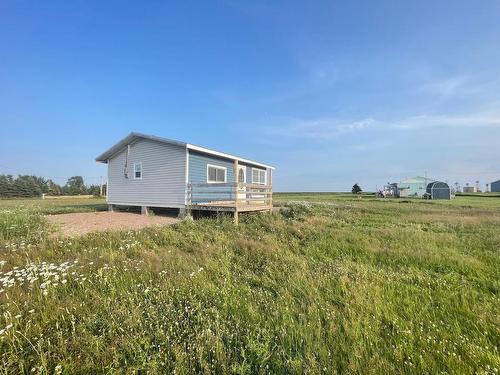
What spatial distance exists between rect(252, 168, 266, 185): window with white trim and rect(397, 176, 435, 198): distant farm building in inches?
1452

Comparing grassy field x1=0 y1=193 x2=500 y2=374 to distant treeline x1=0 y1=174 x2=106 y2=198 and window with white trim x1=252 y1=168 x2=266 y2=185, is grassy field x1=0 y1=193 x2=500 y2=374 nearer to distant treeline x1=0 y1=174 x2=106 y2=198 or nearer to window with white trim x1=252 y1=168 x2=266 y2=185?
window with white trim x1=252 y1=168 x2=266 y2=185

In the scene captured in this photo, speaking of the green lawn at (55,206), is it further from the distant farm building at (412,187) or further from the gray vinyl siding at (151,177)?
the distant farm building at (412,187)

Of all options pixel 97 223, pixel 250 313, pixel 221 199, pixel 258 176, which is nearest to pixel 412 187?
pixel 258 176

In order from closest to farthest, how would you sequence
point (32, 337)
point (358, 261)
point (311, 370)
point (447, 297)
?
1. point (311, 370)
2. point (32, 337)
3. point (447, 297)
4. point (358, 261)

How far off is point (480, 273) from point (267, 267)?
163 inches

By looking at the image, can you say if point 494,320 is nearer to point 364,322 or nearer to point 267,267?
point 364,322

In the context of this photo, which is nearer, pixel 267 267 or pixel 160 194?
pixel 267 267

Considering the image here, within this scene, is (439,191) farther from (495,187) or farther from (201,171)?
(495,187)

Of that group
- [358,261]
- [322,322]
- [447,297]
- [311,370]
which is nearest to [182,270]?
[322,322]

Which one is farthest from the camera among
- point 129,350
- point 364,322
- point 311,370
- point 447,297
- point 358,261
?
point 358,261

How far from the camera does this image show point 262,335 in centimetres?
292

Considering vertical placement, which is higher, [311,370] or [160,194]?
[160,194]

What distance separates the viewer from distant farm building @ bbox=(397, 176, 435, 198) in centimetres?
4925

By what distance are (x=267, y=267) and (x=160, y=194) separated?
1120 cm
